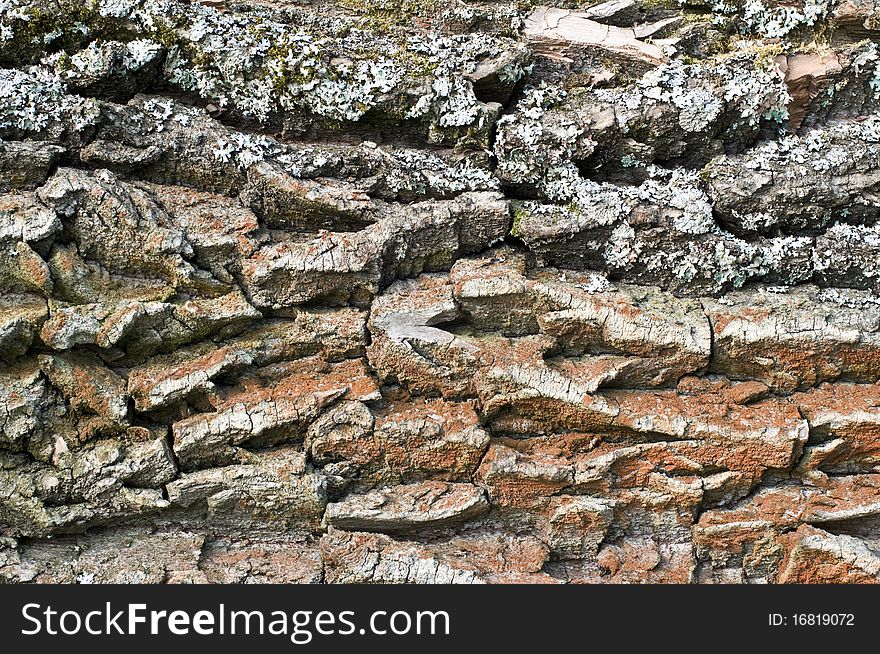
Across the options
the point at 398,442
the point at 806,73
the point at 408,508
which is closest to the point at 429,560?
the point at 408,508

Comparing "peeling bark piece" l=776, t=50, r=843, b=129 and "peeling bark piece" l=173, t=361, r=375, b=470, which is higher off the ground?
"peeling bark piece" l=776, t=50, r=843, b=129

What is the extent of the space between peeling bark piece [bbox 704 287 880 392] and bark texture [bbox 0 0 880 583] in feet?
0.10

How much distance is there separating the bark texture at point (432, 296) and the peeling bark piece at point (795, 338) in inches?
1.1

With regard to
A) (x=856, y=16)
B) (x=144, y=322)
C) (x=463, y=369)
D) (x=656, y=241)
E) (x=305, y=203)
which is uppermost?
(x=856, y=16)

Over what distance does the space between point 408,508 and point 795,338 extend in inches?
144

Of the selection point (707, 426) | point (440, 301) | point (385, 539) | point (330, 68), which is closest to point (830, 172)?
point (707, 426)

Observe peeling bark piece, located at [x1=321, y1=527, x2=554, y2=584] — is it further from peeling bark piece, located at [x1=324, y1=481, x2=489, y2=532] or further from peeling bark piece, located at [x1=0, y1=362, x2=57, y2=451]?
peeling bark piece, located at [x1=0, y1=362, x2=57, y2=451]

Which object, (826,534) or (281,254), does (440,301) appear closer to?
(281,254)

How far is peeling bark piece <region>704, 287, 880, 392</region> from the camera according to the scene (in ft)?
23.5

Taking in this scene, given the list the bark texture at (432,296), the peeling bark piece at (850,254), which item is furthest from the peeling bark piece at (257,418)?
the peeling bark piece at (850,254)

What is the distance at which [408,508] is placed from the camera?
6828mm

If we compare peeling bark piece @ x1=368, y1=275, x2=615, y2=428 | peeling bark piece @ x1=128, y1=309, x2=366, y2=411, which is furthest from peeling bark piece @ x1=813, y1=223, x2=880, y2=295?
peeling bark piece @ x1=128, y1=309, x2=366, y2=411

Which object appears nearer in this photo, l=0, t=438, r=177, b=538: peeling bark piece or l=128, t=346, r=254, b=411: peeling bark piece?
l=0, t=438, r=177, b=538: peeling bark piece

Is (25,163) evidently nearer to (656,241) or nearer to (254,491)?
(254,491)
